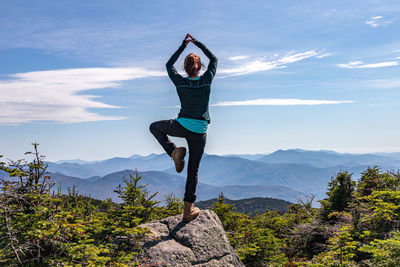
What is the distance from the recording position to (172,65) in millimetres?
6773

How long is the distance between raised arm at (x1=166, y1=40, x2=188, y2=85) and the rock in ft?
11.9

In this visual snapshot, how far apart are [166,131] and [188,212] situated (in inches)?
89.6

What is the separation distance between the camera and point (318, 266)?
766 centimetres

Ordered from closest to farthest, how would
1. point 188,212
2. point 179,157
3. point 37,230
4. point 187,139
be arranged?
point 37,230
point 179,157
point 187,139
point 188,212

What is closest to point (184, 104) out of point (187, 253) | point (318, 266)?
point (187, 253)

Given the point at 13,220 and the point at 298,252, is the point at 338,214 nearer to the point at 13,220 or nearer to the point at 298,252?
the point at 298,252

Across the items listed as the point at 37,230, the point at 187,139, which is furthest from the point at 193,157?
the point at 37,230

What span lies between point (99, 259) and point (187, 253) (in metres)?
2.28

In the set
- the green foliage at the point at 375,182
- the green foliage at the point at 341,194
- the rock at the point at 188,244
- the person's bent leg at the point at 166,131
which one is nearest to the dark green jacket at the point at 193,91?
the person's bent leg at the point at 166,131

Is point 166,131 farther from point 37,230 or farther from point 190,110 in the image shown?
point 37,230

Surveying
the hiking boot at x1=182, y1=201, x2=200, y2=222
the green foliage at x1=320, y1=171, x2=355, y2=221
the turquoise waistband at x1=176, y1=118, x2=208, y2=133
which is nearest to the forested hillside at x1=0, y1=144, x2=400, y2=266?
the hiking boot at x1=182, y1=201, x2=200, y2=222

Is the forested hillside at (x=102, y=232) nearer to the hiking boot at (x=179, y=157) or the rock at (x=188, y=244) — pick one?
the rock at (x=188, y=244)

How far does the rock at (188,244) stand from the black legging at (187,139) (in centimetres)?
88

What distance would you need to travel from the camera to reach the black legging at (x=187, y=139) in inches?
256
